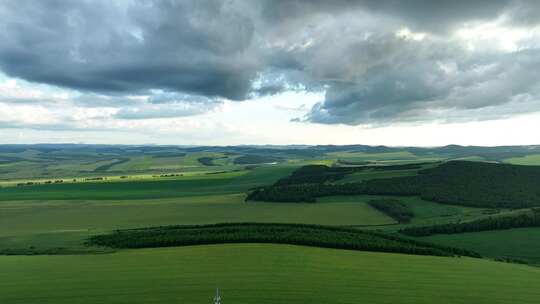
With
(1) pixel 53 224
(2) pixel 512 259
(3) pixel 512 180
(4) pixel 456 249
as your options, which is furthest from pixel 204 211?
(3) pixel 512 180

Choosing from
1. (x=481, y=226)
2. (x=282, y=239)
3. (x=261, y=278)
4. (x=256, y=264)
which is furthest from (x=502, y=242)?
(x=261, y=278)

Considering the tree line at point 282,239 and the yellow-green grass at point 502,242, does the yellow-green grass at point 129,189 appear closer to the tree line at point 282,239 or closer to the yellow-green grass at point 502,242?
the tree line at point 282,239

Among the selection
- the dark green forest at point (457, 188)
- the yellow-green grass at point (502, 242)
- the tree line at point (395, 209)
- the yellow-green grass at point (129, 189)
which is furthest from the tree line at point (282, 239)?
the yellow-green grass at point (129, 189)

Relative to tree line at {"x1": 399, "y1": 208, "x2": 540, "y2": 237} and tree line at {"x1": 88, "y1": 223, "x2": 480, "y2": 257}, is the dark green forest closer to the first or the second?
tree line at {"x1": 399, "y1": 208, "x2": 540, "y2": 237}

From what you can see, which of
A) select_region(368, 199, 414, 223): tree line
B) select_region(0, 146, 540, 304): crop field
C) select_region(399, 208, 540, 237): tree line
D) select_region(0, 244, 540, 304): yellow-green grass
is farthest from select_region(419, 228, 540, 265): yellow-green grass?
select_region(368, 199, 414, 223): tree line

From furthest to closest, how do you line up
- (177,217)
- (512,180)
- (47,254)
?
(512,180)
(177,217)
(47,254)

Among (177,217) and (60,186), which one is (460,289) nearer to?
(177,217)

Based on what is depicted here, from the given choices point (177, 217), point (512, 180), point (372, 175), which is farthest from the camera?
point (372, 175)
